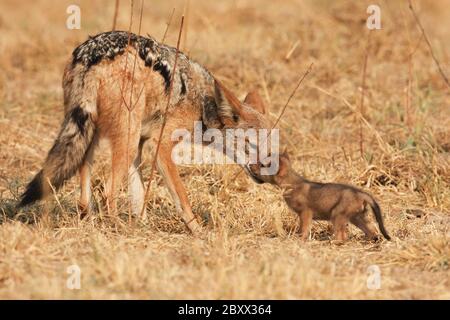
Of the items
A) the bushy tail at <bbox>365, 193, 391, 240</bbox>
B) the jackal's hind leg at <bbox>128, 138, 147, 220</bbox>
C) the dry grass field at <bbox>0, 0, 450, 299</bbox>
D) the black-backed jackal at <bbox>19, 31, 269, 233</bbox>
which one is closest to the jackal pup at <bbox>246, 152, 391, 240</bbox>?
the bushy tail at <bbox>365, 193, 391, 240</bbox>

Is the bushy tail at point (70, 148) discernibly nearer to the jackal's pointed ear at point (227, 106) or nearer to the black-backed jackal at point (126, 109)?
the black-backed jackal at point (126, 109)

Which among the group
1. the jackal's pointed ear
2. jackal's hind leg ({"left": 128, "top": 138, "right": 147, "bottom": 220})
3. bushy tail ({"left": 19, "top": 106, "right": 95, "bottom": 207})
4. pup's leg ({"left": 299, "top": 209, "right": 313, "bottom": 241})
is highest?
the jackal's pointed ear

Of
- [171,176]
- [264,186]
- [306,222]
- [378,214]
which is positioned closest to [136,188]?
[171,176]

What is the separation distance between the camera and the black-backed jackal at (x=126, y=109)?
6516 millimetres

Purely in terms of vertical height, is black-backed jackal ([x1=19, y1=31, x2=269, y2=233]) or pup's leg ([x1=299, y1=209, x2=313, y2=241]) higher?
black-backed jackal ([x1=19, y1=31, x2=269, y2=233])

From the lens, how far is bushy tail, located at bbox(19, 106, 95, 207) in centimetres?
645

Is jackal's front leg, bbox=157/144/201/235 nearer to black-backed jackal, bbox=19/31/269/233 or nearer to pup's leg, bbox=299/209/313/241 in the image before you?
black-backed jackal, bbox=19/31/269/233

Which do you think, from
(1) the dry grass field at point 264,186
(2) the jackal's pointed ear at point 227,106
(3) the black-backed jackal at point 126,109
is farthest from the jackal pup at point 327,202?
(3) the black-backed jackal at point 126,109

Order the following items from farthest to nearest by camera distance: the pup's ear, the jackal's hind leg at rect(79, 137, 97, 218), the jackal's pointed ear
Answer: the pup's ear
the jackal's pointed ear
the jackal's hind leg at rect(79, 137, 97, 218)

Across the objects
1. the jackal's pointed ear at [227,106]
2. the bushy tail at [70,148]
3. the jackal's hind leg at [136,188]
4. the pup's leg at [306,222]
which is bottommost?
the pup's leg at [306,222]

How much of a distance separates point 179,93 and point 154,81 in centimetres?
28

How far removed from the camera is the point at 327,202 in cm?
655

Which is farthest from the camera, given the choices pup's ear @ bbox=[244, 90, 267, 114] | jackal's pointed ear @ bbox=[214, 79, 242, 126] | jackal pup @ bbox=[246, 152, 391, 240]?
pup's ear @ bbox=[244, 90, 267, 114]

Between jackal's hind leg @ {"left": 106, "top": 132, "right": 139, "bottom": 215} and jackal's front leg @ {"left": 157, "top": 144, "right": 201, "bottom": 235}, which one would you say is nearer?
jackal's hind leg @ {"left": 106, "top": 132, "right": 139, "bottom": 215}
